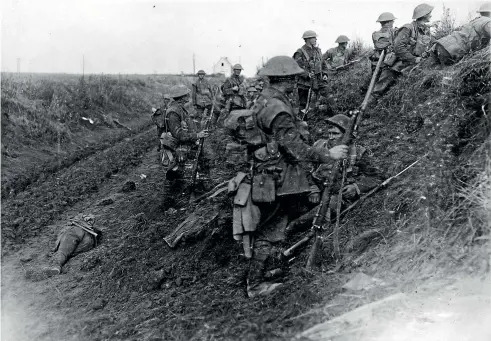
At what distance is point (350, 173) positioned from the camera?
4.70m

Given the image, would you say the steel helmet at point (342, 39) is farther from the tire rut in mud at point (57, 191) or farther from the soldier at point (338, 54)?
the tire rut in mud at point (57, 191)

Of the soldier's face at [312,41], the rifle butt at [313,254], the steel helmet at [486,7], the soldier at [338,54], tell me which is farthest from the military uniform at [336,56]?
the rifle butt at [313,254]

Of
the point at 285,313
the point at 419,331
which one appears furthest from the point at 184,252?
the point at 419,331

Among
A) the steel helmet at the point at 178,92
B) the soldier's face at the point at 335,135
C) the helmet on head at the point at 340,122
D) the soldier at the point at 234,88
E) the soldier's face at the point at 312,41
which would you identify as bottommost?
the soldier's face at the point at 335,135

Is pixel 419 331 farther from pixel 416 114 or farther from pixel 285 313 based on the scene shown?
pixel 416 114

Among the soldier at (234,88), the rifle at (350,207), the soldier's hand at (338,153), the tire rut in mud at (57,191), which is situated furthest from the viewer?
the soldier at (234,88)

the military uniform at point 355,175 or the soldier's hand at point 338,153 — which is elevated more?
the soldier's hand at point 338,153

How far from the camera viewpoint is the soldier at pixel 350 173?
4.54m

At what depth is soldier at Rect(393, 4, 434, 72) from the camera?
7055 millimetres

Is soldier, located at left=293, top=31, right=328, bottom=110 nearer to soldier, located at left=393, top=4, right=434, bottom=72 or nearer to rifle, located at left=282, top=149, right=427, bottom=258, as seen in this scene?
soldier, located at left=393, top=4, right=434, bottom=72

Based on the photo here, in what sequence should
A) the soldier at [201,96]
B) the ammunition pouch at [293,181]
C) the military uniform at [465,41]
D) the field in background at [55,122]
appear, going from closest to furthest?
the ammunition pouch at [293,181]
the military uniform at [465,41]
the field in background at [55,122]
the soldier at [201,96]

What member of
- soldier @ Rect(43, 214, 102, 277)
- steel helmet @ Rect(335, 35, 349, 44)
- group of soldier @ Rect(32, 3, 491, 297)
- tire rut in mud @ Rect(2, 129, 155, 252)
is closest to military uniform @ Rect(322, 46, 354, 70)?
steel helmet @ Rect(335, 35, 349, 44)

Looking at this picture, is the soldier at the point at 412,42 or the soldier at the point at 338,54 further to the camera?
the soldier at the point at 338,54

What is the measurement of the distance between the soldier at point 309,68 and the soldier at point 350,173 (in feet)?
12.3
